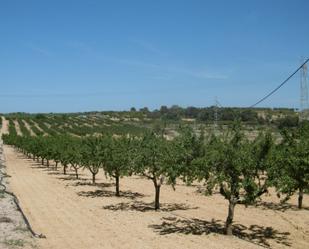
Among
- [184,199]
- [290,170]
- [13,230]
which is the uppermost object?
[290,170]

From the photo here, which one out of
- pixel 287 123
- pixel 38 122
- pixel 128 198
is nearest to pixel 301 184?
pixel 128 198

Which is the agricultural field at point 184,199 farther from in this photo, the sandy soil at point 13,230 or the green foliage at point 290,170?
the sandy soil at point 13,230

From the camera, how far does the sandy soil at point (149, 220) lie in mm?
21219

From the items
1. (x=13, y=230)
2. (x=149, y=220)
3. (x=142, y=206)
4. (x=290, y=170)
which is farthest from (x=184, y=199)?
(x=13, y=230)

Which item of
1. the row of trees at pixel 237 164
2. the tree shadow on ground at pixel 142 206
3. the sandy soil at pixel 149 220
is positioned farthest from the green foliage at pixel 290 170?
the tree shadow on ground at pixel 142 206

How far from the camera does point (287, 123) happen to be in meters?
75.6

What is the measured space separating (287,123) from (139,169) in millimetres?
52386

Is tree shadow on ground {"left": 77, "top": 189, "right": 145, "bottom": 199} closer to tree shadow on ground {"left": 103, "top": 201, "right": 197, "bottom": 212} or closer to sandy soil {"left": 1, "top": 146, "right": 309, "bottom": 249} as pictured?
sandy soil {"left": 1, "top": 146, "right": 309, "bottom": 249}

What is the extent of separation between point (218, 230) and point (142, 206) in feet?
28.9

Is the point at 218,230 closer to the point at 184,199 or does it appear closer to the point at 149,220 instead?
the point at 149,220

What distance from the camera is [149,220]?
86.6 ft

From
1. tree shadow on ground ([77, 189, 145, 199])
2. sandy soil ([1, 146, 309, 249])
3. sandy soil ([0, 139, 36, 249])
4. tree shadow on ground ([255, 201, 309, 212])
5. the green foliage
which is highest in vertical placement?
the green foliage

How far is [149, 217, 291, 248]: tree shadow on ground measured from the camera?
22112 millimetres

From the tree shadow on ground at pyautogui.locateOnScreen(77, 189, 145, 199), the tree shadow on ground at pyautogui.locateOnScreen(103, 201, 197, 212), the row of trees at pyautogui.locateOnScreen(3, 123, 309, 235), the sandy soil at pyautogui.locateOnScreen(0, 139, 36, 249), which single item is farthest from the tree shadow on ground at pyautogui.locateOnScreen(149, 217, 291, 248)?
the tree shadow on ground at pyautogui.locateOnScreen(77, 189, 145, 199)
